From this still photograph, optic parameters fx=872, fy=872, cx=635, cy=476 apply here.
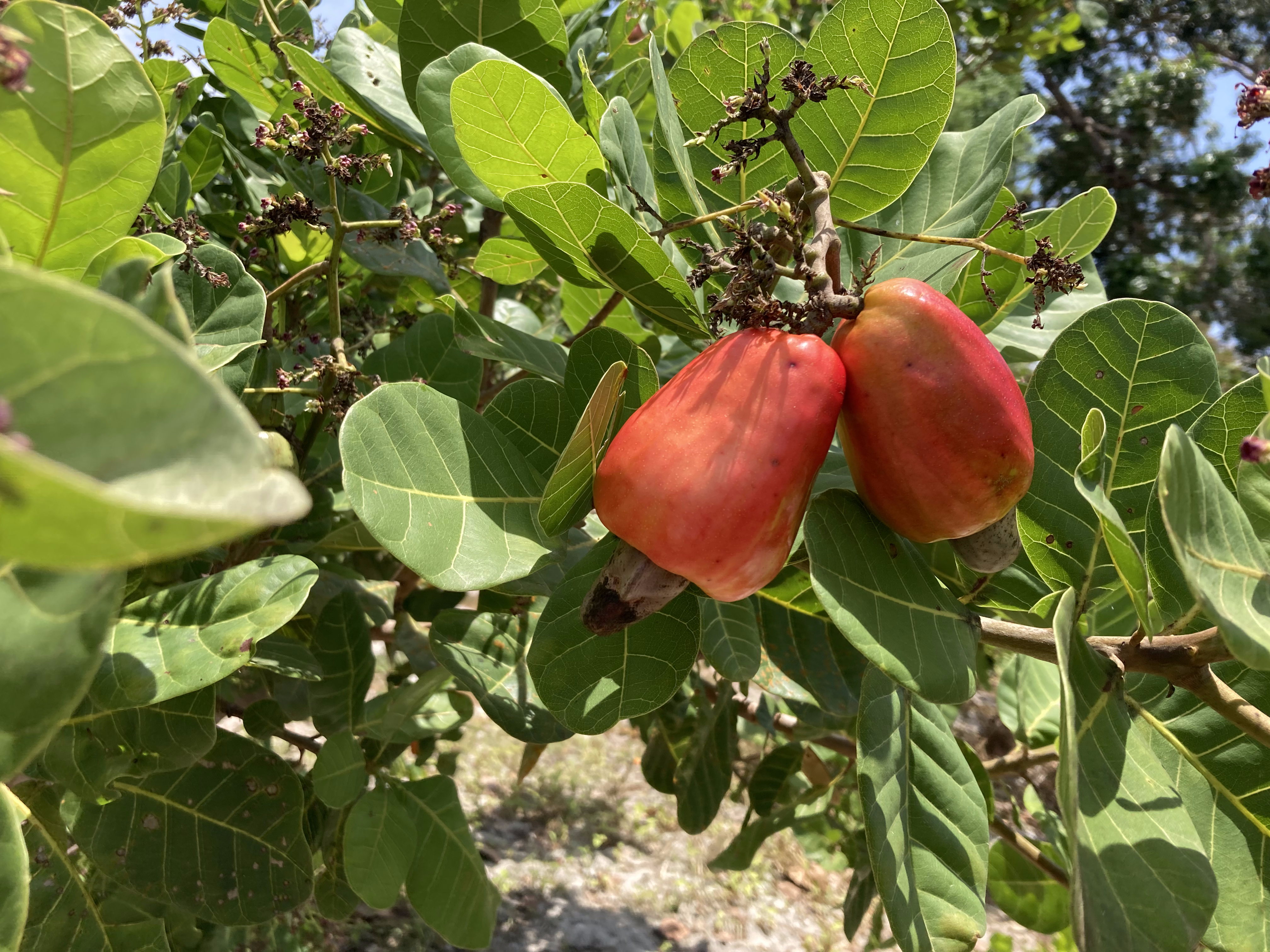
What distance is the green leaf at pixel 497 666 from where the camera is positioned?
101cm

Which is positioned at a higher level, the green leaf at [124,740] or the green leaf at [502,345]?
the green leaf at [502,345]

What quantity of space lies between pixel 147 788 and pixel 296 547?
1.10 feet

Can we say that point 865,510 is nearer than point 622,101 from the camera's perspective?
Yes

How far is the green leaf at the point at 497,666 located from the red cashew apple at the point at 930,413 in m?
0.47

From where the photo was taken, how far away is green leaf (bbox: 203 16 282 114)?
1226 millimetres

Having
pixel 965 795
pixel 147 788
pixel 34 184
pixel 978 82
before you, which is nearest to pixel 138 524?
pixel 34 184

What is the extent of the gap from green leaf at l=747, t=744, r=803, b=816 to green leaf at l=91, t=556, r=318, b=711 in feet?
4.31

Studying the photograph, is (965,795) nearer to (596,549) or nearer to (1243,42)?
(596,549)

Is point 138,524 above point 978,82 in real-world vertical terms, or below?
above

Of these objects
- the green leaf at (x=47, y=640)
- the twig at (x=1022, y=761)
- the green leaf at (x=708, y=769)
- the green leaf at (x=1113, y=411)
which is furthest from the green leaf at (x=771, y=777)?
the green leaf at (x=47, y=640)

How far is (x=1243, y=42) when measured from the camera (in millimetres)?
10055

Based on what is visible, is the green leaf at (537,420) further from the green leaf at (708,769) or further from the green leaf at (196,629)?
the green leaf at (708,769)

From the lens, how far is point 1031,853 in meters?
1.64

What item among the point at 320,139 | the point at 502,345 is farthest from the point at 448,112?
the point at 502,345
